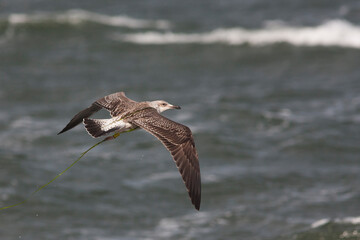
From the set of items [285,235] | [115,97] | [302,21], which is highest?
[302,21]

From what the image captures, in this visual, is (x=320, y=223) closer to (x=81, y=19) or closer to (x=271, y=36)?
(x=271, y=36)

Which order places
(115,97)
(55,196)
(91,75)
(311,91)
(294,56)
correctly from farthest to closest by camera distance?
(294,56)
(91,75)
(311,91)
(55,196)
(115,97)

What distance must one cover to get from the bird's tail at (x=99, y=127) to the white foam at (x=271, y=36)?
11.8 meters

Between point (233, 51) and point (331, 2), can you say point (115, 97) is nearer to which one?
point (233, 51)

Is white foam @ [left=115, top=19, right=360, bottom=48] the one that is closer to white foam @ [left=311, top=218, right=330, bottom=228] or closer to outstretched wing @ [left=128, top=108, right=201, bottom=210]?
white foam @ [left=311, top=218, right=330, bottom=228]

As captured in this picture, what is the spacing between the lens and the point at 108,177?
11.6 m

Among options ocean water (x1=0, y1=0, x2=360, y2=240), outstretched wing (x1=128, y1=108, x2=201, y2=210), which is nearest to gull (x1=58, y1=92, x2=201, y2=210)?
outstretched wing (x1=128, y1=108, x2=201, y2=210)

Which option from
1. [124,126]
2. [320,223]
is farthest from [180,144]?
[320,223]

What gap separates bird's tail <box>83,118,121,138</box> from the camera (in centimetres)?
668

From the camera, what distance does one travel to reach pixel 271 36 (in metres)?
18.9

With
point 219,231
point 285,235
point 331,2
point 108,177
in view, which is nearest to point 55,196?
point 108,177

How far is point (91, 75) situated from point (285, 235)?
7.69 m

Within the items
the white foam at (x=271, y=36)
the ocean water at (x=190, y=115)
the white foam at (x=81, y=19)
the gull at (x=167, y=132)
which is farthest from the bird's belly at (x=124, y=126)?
the white foam at (x=81, y=19)

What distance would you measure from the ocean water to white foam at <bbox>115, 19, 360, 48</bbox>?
0.05 metres
